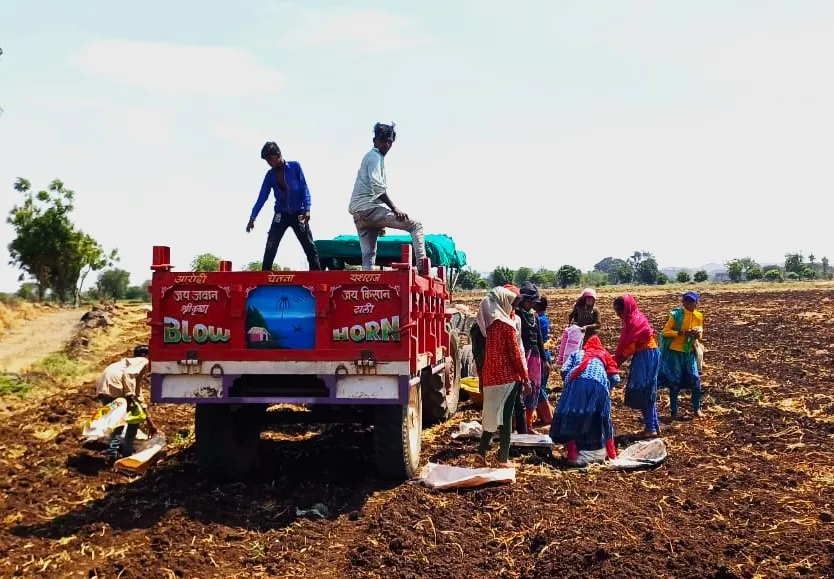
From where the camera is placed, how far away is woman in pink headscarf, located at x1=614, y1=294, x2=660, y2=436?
8594 millimetres

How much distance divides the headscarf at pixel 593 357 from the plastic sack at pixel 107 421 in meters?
4.59

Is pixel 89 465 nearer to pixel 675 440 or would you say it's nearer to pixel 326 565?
pixel 326 565

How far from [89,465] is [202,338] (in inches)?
102

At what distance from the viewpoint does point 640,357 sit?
8750mm

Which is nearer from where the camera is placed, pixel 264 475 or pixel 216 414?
pixel 216 414

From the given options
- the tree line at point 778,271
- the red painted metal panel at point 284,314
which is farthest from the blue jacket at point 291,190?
the tree line at point 778,271

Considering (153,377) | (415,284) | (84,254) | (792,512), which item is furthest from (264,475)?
(84,254)

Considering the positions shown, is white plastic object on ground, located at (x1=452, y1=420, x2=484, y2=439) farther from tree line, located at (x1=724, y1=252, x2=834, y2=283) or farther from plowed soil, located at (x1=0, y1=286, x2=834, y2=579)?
tree line, located at (x1=724, y1=252, x2=834, y2=283)

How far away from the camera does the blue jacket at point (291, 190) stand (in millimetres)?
8023

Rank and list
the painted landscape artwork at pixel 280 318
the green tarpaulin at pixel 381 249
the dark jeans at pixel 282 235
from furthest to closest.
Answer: the green tarpaulin at pixel 381 249 < the dark jeans at pixel 282 235 < the painted landscape artwork at pixel 280 318

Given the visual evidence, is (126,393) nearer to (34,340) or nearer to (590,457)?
(590,457)

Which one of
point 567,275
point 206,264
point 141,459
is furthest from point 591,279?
point 141,459

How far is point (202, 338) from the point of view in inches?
262

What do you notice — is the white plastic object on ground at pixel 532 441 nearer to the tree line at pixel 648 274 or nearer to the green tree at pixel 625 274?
the tree line at pixel 648 274
